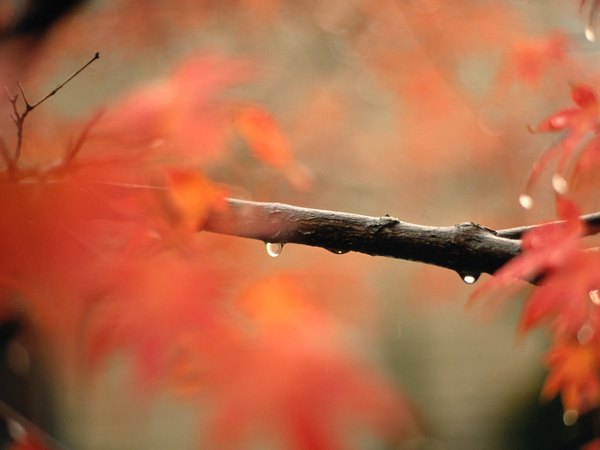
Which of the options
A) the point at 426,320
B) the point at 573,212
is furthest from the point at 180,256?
the point at 426,320

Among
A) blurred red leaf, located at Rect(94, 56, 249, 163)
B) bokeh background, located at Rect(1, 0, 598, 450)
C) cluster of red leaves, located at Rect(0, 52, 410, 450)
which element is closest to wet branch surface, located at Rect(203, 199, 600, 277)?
cluster of red leaves, located at Rect(0, 52, 410, 450)

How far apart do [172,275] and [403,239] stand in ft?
1.34

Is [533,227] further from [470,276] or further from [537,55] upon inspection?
[537,55]

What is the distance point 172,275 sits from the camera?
0.85m

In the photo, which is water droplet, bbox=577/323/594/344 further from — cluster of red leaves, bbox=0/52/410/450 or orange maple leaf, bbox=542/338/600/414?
cluster of red leaves, bbox=0/52/410/450

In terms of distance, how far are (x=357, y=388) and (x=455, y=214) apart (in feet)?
3.46

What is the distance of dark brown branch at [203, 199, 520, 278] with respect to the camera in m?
0.55

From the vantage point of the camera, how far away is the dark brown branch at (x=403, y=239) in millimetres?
548

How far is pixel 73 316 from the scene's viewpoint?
1102mm

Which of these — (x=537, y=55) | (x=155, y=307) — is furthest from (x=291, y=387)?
(x=537, y=55)

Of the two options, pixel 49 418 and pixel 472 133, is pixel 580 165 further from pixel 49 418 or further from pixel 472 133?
pixel 49 418

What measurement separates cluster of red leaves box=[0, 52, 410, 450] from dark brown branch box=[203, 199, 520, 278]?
0.14m

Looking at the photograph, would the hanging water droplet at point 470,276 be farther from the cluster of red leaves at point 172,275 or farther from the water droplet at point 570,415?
the water droplet at point 570,415

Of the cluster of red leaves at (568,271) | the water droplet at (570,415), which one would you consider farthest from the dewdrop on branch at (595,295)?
the water droplet at (570,415)
